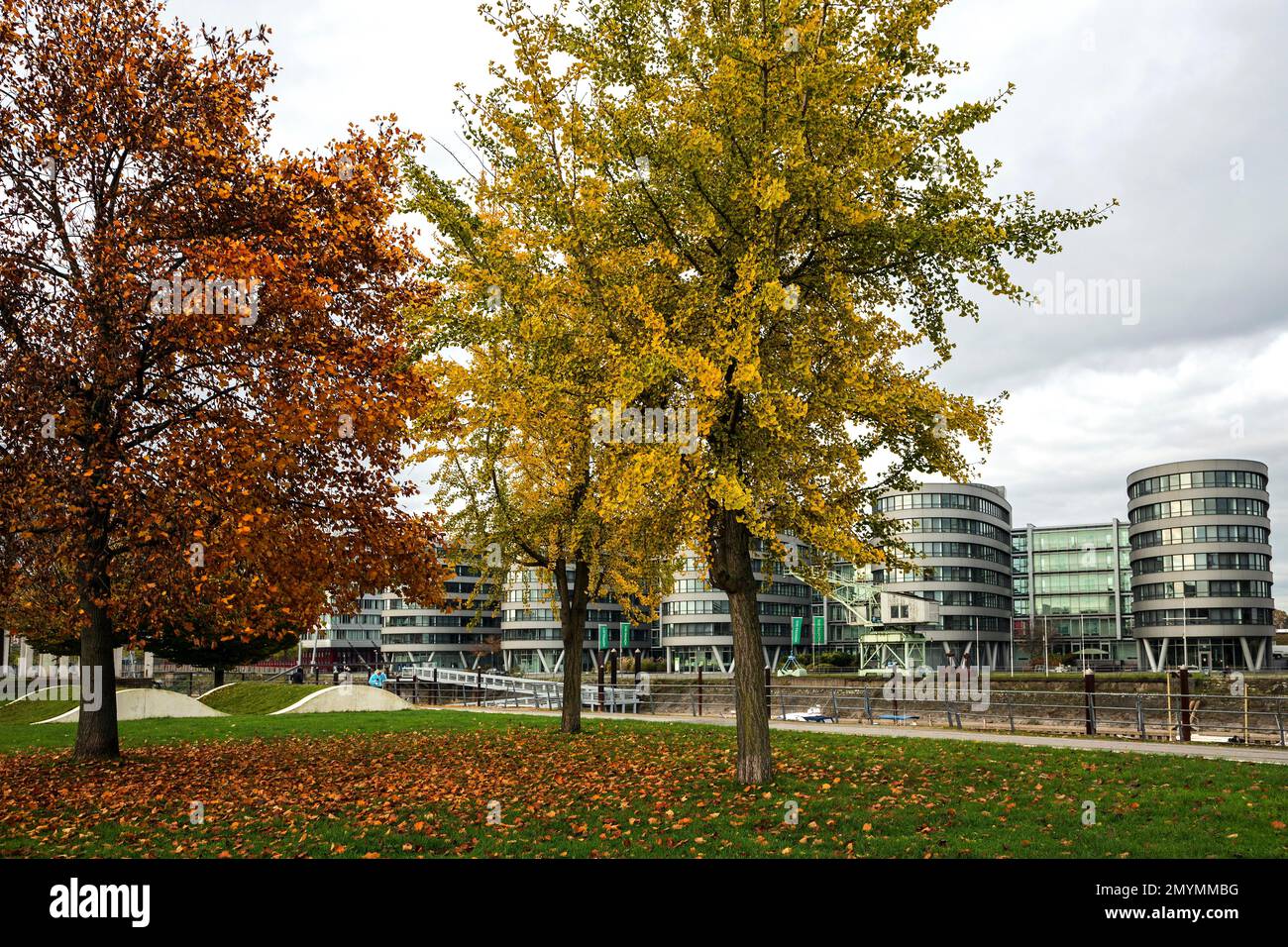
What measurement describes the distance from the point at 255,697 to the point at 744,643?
3140cm

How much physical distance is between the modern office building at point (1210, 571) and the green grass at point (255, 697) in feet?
270

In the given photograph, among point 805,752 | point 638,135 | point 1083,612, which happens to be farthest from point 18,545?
point 1083,612

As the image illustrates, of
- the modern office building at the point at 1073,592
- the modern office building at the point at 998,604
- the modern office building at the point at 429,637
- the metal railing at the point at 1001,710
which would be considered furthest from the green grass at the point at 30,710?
the modern office building at the point at 1073,592

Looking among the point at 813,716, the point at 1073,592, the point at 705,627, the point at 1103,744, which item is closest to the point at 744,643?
the point at 1103,744

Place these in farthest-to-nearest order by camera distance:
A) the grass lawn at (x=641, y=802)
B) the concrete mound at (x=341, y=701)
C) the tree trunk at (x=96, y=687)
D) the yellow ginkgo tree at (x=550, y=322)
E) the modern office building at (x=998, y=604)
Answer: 1. the modern office building at (x=998, y=604)
2. the concrete mound at (x=341, y=701)
3. the tree trunk at (x=96, y=687)
4. the yellow ginkgo tree at (x=550, y=322)
5. the grass lawn at (x=641, y=802)

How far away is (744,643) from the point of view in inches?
541

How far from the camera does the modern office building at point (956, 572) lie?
10550 cm

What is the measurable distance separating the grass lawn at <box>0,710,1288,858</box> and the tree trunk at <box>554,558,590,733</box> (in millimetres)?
2778

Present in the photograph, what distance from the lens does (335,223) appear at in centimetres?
1634

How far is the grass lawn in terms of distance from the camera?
1015 centimetres

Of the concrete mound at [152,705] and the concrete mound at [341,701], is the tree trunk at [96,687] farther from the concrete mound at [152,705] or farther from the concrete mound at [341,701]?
the concrete mound at [341,701]

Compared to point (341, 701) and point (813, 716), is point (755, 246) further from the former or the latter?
point (813, 716)

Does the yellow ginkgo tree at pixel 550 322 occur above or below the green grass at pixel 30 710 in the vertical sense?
above

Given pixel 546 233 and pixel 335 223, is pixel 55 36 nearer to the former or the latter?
pixel 335 223
